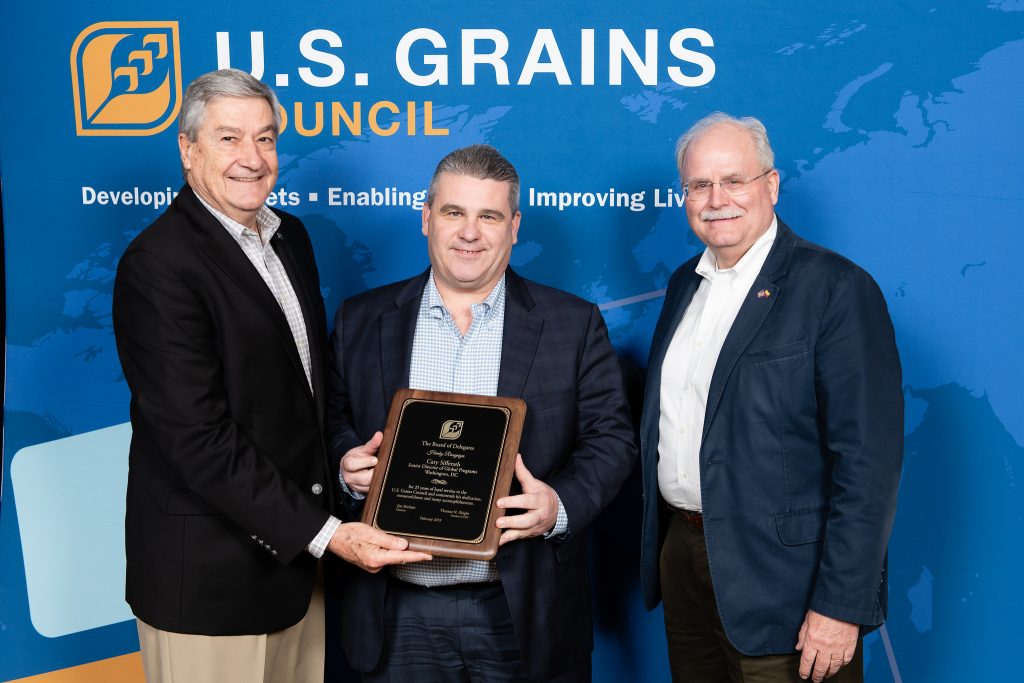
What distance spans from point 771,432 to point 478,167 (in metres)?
0.97

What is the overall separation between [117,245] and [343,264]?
0.79m

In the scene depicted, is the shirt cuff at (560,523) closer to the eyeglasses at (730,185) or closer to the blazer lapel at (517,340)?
the blazer lapel at (517,340)

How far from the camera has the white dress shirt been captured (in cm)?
230

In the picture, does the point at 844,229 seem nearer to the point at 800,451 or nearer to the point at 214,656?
the point at 800,451

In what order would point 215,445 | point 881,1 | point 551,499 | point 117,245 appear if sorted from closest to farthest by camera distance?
1. point 215,445
2. point 551,499
3. point 881,1
4. point 117,245

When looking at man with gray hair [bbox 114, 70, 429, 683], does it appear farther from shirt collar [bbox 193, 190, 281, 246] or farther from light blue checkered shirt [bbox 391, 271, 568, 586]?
light blue checkered shirt [bbox 391, 271, 568, 586]

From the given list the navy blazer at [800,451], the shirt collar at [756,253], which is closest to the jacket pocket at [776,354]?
the navy blazer at [800,451]

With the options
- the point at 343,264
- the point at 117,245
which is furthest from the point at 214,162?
the point at 117,245

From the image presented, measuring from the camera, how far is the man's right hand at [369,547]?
206 centimetres

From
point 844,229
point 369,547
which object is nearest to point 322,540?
point 369,547

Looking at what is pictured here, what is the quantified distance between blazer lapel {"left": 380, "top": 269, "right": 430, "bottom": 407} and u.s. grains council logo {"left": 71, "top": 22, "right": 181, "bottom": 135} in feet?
4.21

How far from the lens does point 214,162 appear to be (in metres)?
2.13

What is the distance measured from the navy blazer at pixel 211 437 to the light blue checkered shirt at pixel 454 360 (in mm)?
276

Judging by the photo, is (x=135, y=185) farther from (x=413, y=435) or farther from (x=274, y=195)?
(x=413, y=435)
